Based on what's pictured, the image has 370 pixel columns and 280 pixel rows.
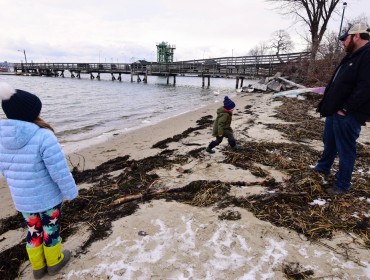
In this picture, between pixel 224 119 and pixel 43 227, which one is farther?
pixel 224 119

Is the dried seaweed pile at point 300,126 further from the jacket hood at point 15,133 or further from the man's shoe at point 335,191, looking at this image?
the jacket hood at point 15,133

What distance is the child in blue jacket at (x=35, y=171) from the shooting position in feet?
6.22

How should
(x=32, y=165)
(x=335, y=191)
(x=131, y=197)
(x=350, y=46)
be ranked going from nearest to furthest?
1. (x=32, y=165)
2. (x=350, y=46)
3. (x=335, y=191)
4. (x=131, y=197)

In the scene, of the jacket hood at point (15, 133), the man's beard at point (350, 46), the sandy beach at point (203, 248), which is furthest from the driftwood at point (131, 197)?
the man's beard at point (350, 46)

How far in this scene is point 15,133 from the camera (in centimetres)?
189

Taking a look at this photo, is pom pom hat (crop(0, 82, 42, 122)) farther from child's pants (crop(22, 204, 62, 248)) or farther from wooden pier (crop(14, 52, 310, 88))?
wooden pier (crop(14, 52, 310, 88))

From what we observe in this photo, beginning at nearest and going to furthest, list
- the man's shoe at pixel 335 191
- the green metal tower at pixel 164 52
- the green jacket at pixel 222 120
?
1. the man's shoe at pixel 335 191
2. the green jacket at pixel 222 120
3. the green metal tower at pixel 164 52

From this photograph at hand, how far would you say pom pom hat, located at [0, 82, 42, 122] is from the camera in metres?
1.81

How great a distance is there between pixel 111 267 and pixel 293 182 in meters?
2.87

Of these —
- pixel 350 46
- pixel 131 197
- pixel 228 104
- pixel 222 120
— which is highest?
pixel 350 46

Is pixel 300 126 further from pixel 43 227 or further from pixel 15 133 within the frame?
Answer: pixel 15 133

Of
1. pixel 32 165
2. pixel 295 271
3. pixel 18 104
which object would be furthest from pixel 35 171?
pixel 295 271

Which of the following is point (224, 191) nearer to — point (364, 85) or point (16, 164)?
point (364, 85)

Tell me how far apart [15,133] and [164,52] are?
105 meters
